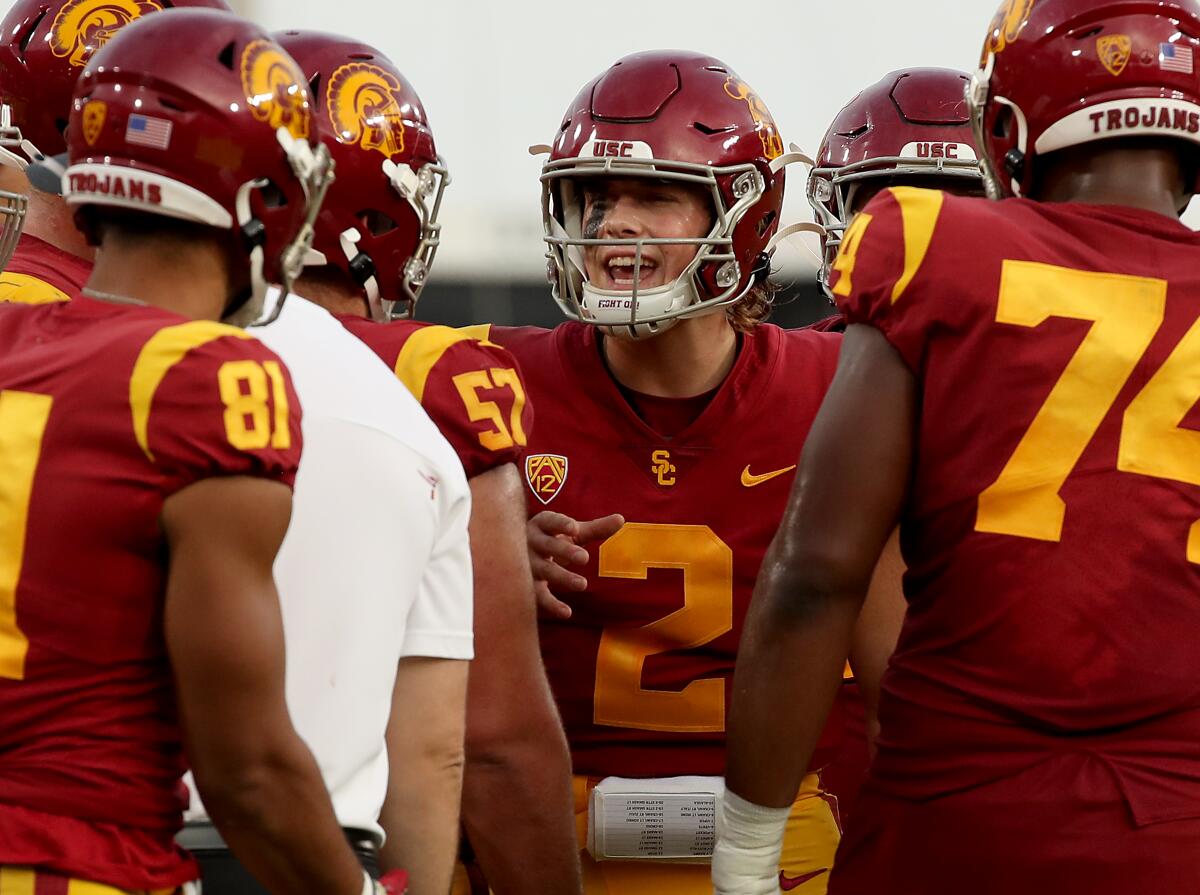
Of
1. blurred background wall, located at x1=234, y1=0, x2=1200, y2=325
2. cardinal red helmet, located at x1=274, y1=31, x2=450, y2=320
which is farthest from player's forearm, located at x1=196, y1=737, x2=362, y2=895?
blurred background wall, located at x1=234, y1=0, x2=1200, y2=325

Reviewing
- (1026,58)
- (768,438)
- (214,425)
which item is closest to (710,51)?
(768,438)

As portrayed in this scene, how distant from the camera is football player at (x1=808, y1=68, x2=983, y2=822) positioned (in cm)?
357

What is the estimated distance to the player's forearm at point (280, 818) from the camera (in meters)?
1.62

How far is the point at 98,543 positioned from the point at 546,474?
56.8 inches

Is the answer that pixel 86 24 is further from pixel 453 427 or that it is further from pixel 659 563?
pixel 659 563

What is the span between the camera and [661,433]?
117 inches

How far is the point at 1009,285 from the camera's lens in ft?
6.01

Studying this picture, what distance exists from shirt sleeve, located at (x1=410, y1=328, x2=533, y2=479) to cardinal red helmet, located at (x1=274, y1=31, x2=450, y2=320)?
0.98 ft

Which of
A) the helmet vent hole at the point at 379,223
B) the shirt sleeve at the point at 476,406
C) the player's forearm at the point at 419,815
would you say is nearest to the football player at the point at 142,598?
the player's forearm at the point at 419,815

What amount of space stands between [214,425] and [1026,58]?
1104 mm

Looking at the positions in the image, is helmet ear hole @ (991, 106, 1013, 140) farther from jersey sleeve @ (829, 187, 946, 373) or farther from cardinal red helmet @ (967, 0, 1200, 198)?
jersey sleeve @ (829, 187, 946, 373)

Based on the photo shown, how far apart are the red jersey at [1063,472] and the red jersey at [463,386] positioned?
0.63 meters

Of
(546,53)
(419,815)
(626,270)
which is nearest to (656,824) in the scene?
(419,815)

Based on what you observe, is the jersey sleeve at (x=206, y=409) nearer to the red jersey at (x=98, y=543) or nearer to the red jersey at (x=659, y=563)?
the red jersey at (x=98, y=543)
